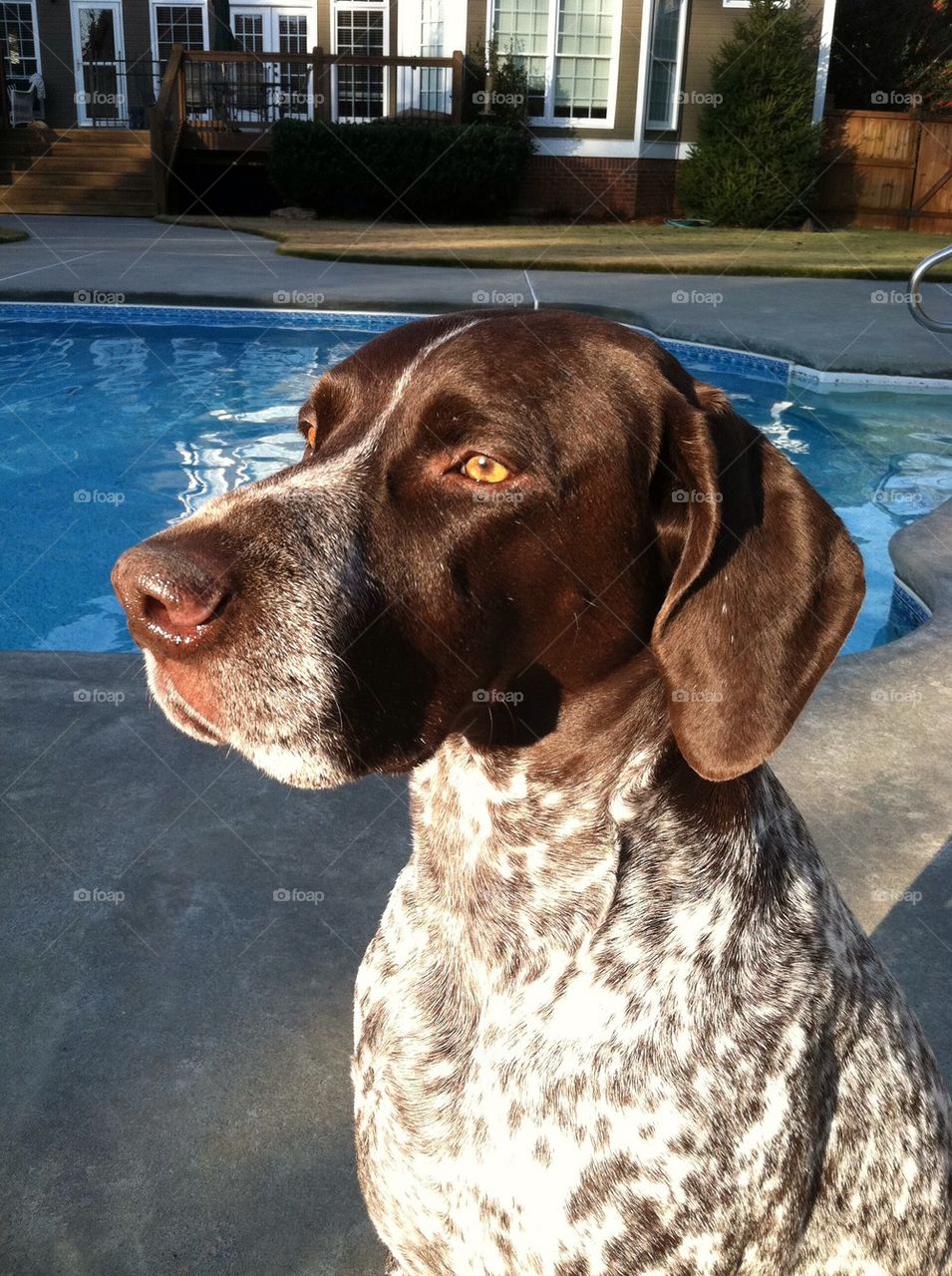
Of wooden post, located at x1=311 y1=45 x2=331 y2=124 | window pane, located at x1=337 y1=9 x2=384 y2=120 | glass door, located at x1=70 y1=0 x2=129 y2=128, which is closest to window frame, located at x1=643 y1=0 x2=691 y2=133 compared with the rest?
window pane, located at x1=337 y1=9 x2=384 y2=120

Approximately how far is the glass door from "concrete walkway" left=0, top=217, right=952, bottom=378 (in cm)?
1144

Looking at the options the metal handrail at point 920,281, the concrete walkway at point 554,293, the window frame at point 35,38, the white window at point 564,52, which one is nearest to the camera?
the metal handrail at point 920,281

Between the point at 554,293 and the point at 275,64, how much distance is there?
14.0 metres

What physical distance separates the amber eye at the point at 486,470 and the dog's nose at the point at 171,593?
42cm

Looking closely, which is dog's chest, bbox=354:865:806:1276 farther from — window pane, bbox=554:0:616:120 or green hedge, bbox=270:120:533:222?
window pane, bbox=554:0:616:120

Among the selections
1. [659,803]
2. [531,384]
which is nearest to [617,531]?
[531,384]

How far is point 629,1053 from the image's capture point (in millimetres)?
1884

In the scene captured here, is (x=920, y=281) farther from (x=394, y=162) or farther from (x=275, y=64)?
(x=275, y=64)

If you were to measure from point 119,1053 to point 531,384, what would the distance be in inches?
73.1

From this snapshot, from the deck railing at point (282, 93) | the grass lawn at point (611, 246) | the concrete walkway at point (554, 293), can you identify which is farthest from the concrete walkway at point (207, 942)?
the deck railing at point (282, 93)

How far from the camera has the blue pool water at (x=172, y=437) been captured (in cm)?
737

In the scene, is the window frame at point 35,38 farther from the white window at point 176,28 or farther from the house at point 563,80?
the white window at point 176,28

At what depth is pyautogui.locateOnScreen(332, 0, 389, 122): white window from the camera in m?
23.9

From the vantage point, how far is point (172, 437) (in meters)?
9.76
